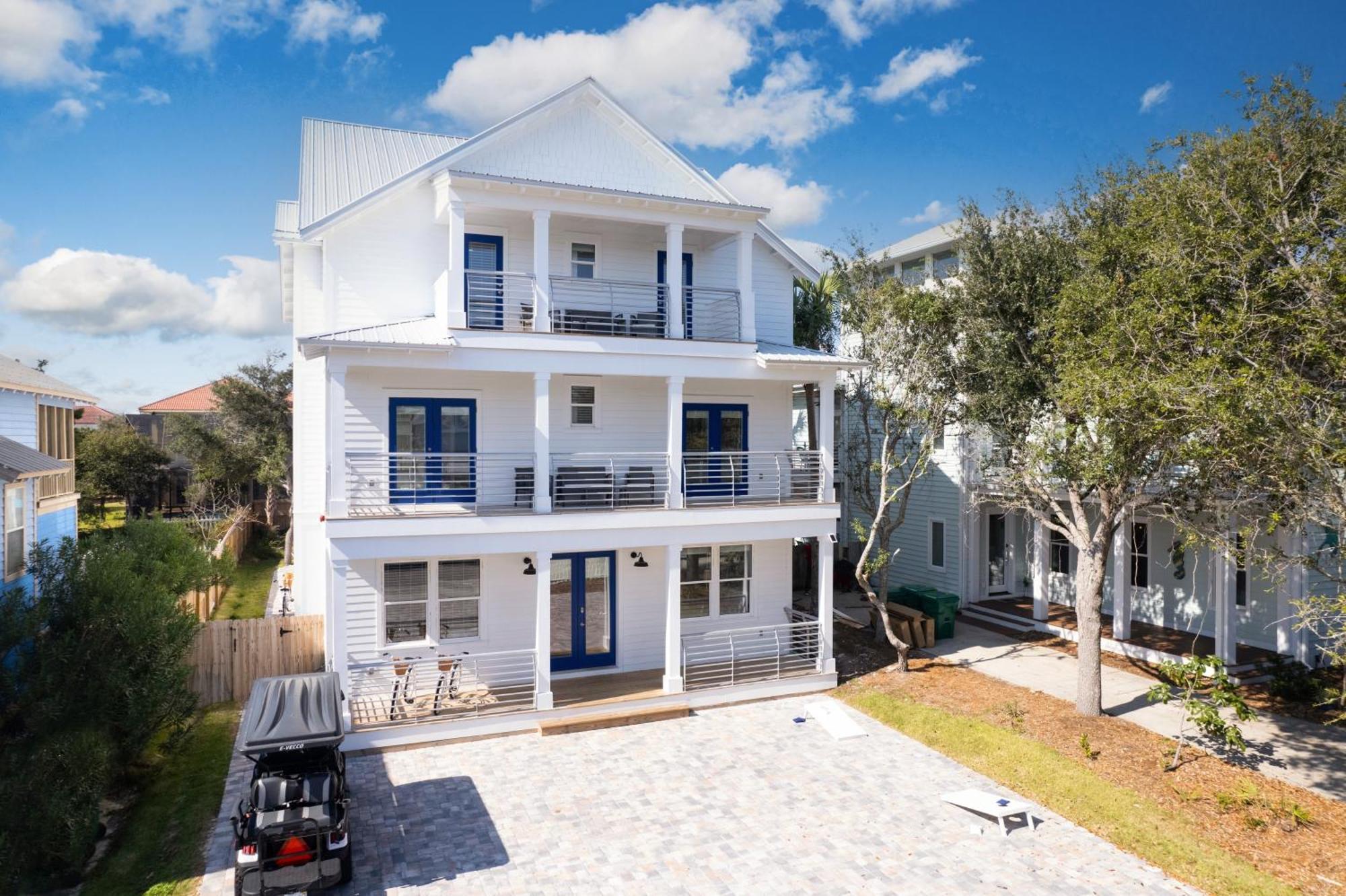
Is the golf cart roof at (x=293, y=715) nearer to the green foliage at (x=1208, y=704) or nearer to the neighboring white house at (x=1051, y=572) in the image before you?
the green foliage at (x=1208, y=704)

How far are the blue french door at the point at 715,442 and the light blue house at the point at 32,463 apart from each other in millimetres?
12097

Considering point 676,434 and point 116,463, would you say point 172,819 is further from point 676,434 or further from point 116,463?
point 116,463

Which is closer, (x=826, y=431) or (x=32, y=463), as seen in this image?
(x=32, y=463)

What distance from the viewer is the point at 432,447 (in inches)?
597

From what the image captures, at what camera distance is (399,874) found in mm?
9008

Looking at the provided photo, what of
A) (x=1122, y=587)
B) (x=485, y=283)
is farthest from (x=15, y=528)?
(x=1122, y=587)

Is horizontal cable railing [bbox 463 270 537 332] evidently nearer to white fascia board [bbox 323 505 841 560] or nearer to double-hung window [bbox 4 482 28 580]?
white fascia board [bbox 323 505 841 560]

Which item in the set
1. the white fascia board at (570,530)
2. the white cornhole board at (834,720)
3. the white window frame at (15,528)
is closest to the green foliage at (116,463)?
the white window frame at (15,528)

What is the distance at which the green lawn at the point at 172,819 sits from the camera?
8.95 meters

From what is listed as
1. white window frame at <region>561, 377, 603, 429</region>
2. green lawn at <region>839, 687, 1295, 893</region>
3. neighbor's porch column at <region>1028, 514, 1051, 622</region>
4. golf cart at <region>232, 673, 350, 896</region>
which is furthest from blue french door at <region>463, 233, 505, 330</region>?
neighbor's porch column at <region>1028, 514, 1051, 622</region>

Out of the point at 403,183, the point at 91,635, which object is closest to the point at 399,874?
the point at 91,635

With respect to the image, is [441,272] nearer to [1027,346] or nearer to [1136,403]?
→ [1027,346]

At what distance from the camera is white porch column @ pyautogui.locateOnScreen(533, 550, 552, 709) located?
45.6 feet

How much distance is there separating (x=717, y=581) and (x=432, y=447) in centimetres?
680
